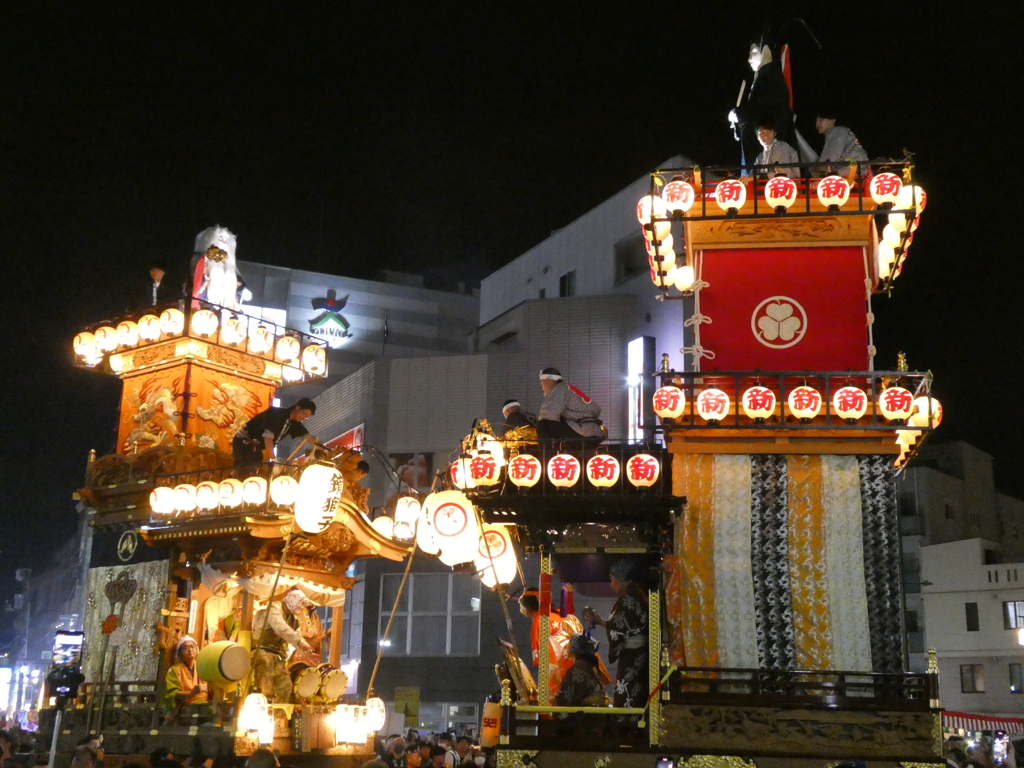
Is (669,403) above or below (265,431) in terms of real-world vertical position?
below

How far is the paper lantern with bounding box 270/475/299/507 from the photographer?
57.7 feet

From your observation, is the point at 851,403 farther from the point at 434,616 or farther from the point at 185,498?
the point at 434,616

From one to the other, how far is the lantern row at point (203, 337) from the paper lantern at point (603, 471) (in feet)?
34.6

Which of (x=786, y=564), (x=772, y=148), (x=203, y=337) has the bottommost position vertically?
(x=786, y=564)

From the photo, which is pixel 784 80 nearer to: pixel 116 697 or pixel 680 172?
pixel 680 172

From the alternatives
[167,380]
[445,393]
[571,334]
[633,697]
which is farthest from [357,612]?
[633,697]

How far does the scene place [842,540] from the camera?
45.1ft

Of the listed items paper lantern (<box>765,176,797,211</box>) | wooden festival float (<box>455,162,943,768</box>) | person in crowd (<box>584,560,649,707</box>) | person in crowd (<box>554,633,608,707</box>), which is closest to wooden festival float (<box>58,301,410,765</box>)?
wooden festival float (<box>455,162,943,768</box>)

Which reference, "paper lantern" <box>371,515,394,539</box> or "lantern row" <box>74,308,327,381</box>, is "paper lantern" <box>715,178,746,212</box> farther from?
"lantern row" <box>74,308,327,381</box>

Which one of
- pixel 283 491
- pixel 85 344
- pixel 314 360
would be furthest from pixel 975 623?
pixel 85 344

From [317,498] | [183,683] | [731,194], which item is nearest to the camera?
[731,194]

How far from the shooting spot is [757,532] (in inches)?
548

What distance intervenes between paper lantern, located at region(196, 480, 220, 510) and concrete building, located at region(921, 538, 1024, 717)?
98.8 ft

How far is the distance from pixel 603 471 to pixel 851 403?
11.5 ft
